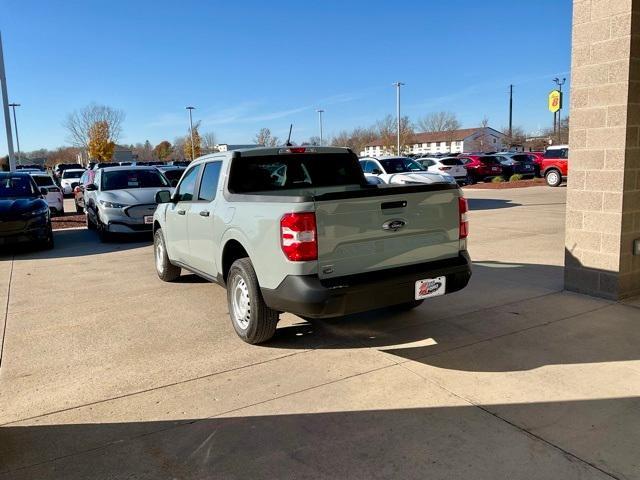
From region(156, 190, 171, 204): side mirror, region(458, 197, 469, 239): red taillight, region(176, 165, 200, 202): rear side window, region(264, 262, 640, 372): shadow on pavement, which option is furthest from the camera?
region(156, 190, 171, 204): side mirror

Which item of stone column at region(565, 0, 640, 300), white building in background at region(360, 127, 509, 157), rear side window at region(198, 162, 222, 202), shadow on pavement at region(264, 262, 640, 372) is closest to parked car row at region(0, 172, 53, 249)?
rear side window at region(198, 162, 222, 202)

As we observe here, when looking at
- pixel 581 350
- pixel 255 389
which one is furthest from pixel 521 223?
pixel 255 389

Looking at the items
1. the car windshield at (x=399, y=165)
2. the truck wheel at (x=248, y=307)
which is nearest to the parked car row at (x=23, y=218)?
the truck wheel at (x=248, y=307)

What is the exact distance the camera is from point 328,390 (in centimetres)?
393

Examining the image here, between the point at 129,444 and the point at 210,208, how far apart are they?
2732mm

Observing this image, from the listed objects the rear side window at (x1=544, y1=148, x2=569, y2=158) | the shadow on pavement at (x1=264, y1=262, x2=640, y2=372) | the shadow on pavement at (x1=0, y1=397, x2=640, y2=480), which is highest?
the rear side window at (x1=544, y1=148, x2=569, y2=158)

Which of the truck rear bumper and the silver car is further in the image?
the silver car

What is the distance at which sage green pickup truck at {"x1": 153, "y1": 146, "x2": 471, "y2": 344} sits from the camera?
4.03 meters

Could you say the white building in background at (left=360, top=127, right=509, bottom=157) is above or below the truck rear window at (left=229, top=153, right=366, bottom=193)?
above

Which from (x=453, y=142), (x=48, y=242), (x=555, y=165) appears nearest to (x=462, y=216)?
(x=48, y=242)

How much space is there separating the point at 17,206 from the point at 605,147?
1017 centimetres

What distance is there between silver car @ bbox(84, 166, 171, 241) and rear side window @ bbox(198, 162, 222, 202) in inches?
224

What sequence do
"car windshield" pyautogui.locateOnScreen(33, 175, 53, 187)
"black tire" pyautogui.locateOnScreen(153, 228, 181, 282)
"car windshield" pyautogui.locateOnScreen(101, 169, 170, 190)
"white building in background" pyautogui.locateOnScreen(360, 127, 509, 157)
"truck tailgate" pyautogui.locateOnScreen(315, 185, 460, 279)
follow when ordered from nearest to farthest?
"truck tailgate" pyautogui.locateOnScreen(315, 185, 460, 279)
"black tire" pyautogui.locateOnScreen(153, 228, 181, 282)
"car windshield" pyautogui.locateOnScreen(101, 169, 170, 190)
"car windshield" pyautogui.locateOnScreen(33, 175, 53, 187)
"white building in background" pyautogui.locateOnScreen(360, 127, 509, 157)

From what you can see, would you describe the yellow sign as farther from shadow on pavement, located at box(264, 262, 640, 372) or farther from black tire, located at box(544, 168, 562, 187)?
shadow on pavement, located at box(264, 262, 640, 372)
